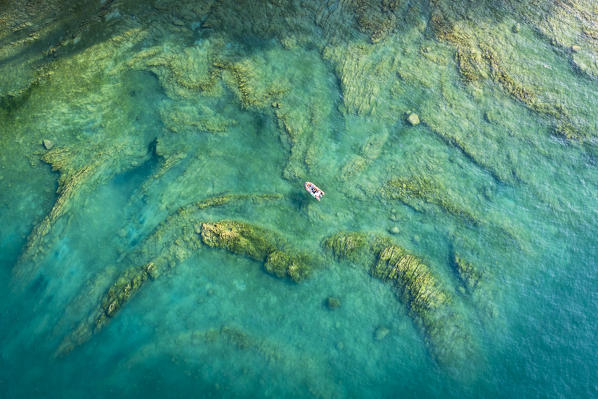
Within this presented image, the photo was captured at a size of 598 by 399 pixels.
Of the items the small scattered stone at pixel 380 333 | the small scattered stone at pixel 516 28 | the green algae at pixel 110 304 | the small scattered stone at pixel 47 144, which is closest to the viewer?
the green algae at pixel 110 304

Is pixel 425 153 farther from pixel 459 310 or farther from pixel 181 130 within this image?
pixel 181 130

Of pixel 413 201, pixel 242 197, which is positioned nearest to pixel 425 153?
pixel 413 201

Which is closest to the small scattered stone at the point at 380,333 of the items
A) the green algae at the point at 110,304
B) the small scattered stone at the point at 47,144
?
the green algae at the point at 110,304

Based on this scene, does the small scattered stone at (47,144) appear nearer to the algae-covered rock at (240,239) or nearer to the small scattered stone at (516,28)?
the algae-covered rock at (240,239)

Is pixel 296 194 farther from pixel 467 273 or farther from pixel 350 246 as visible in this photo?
pixel 467 273

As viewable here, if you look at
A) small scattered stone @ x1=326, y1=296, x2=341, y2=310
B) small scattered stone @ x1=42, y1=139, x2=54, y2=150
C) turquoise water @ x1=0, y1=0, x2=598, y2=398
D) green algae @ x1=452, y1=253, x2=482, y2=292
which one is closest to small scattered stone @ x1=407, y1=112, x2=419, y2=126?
turquoise water @ x1=0, y1=0, x2=598, y2=398

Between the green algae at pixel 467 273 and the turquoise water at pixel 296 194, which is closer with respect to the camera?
the turquoise water at pixel 296 194

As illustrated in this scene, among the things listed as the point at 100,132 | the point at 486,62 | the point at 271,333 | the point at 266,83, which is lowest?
the point at 271,333

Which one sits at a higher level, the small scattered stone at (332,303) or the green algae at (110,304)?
the small scattered stone at (332,303)
